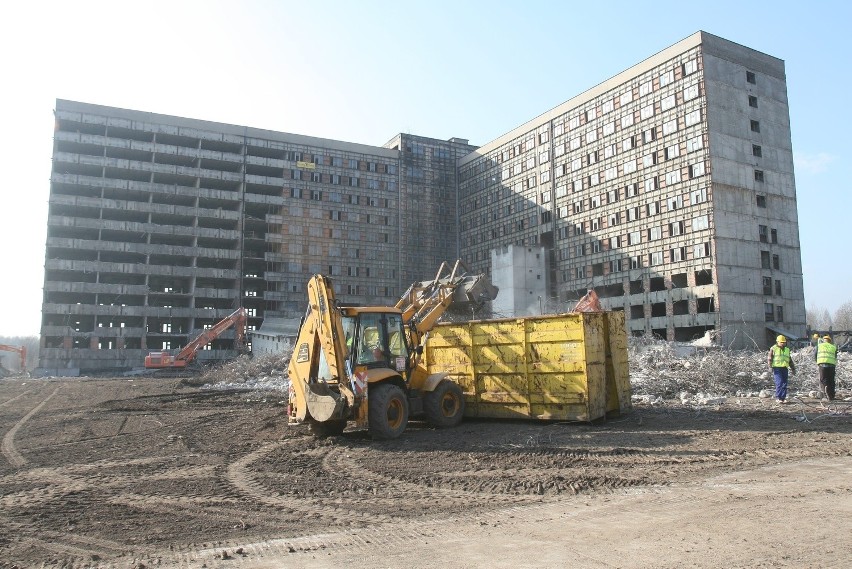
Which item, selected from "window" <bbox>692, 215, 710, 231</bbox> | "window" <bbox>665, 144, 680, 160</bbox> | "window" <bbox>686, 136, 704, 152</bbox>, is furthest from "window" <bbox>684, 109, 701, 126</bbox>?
"window" <bbox>692, 215, 710, 231</bbox>

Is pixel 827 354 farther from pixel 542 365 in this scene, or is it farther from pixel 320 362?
pixel 320 362

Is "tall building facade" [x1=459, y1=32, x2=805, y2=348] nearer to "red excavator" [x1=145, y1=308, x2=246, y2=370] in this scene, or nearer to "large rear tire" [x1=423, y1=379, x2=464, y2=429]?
"red excavator" [x1=145, y1=308, x2=246, y2=370]

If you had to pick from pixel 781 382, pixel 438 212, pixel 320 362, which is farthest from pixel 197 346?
pixel 438 212

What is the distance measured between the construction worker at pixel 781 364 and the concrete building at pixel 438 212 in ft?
109

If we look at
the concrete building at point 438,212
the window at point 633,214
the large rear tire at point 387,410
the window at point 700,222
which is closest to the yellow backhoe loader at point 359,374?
the large rear tire at point 387,410

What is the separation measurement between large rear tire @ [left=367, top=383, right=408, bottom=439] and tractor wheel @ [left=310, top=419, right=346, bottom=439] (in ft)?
2.45

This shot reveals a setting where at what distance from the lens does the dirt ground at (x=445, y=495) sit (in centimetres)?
500

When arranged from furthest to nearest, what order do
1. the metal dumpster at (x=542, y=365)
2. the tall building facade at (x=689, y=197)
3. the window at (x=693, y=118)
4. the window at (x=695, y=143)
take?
the window at (x=693, y=118), the window at (x=695, y=143), the tall building facade at (x=689, y=197), the metal dumpster at (x=542, y=365)

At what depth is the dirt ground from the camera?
500cm

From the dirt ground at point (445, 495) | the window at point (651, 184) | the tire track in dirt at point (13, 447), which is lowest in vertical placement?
the tire track in dirt at point (13, 447)

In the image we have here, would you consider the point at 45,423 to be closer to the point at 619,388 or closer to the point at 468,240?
the point at 619,388

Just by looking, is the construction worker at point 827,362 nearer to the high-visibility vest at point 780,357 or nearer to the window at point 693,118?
the high-visibility vest at point 780,357

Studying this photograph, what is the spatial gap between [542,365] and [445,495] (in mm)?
6368

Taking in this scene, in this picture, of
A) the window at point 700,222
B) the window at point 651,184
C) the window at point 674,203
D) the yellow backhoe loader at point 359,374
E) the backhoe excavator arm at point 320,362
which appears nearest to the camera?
the backhoe excavator arm at point 320,362
